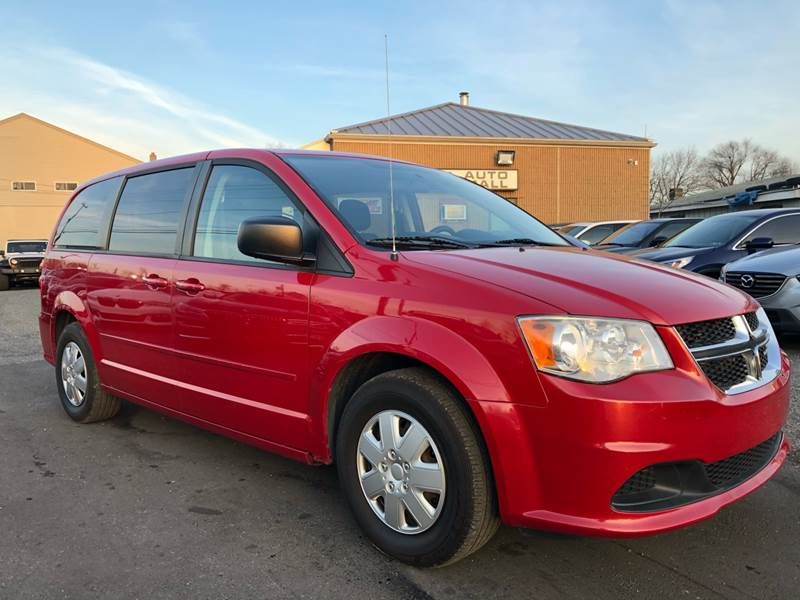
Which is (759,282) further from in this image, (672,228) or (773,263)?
(672,228)

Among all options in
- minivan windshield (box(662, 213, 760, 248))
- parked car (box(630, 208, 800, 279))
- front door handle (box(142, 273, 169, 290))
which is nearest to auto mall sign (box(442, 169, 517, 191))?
minivan windshield (box(662, 213, 760, 248))

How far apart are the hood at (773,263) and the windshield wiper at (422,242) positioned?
4817mm

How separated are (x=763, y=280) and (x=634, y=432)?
531cm

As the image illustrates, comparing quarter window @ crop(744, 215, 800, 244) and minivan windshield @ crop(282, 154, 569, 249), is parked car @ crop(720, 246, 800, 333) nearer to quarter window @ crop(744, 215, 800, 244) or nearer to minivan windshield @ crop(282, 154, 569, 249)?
quarter window @ crop(744, 215, 800, 244)

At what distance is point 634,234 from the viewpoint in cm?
1152

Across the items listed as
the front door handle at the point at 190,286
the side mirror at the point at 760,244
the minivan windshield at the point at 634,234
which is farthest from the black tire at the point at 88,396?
the minivan windshield at the point at 634,234

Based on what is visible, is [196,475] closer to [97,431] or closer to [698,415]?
[97,431]

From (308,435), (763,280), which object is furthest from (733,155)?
(308,435)

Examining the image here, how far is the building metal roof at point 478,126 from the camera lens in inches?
1099

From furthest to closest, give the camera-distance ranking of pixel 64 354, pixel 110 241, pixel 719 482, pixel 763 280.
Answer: pixel 763 280
pixel 64 354
pixel 110 241
pixel 719 482

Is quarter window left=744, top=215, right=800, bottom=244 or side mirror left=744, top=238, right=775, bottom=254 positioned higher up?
quarter window left=744, top=215, right=800, bottom=244

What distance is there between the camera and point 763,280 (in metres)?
6.50

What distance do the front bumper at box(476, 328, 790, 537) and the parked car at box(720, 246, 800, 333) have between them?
4.61 metres

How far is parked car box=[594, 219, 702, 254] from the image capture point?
1106 centimetres
